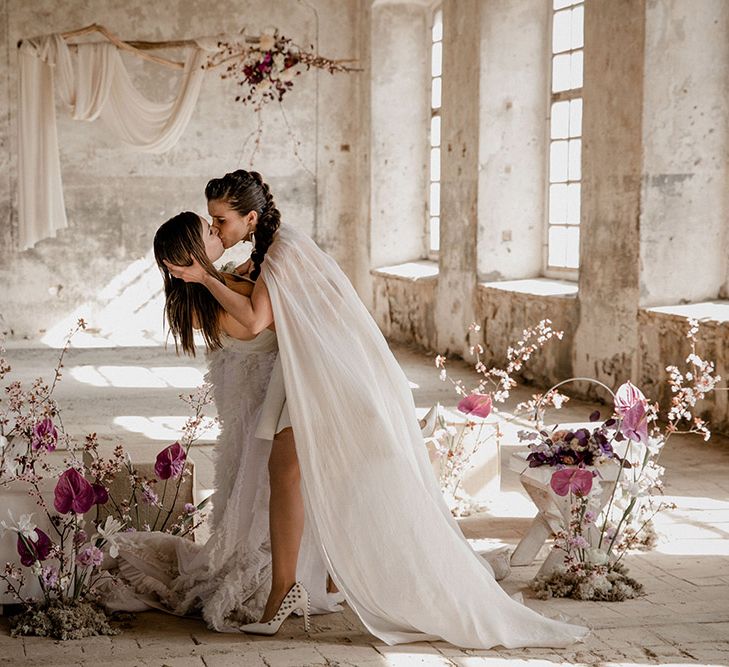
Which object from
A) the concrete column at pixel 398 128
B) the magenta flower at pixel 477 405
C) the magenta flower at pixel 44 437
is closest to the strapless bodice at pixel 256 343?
the magenta flower at pixel 44 437

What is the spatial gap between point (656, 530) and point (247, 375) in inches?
79.4

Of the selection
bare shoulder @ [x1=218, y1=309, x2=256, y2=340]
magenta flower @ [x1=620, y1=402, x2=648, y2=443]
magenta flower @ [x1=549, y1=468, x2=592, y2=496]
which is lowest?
magenta flower @ [x1=549, y1=468, x2=592, y2=496]

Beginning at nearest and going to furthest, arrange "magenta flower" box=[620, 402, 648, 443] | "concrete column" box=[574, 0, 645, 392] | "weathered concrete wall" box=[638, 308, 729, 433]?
"magenta flower" box=[620, 402, 648, 443]
"weathered concrete wall" box=[638, 308, 729, 433]
"concrete column" box=[574, 0, 645, 392]

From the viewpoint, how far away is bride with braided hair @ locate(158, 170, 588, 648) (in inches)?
130

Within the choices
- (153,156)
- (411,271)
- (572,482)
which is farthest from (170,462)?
(153,156)

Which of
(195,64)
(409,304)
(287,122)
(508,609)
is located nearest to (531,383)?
(409,304)

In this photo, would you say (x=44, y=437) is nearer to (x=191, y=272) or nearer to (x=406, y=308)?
(x=191, y=272)

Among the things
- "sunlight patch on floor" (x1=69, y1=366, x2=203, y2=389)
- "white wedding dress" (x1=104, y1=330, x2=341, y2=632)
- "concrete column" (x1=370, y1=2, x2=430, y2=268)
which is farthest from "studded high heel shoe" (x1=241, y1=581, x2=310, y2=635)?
"concrete column" (x1=370, y1=2, x2=430, y2=268)

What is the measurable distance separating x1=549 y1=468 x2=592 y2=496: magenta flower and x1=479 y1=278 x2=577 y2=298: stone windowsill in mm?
4969

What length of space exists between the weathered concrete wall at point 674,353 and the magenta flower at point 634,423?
10.1 ft

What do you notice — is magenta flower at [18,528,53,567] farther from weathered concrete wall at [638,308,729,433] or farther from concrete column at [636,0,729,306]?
concrete column at [636,0,729,306]

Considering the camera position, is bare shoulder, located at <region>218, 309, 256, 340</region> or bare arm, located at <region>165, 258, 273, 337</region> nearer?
bare arm, located at <region>165, 258, 273, 337</region>

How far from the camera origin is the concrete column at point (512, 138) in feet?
32.5

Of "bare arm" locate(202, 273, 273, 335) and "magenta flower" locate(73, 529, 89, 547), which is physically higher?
"bare arm" locate(202, 273, 273, 335)
